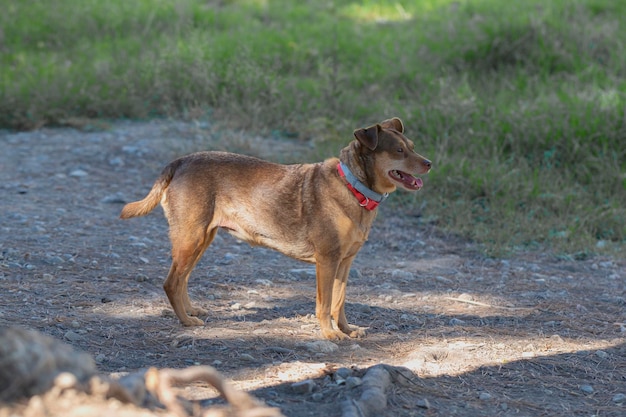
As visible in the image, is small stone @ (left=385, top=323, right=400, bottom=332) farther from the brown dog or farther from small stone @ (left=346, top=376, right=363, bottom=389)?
small stone @ (left=346, top=376, right=363, bottom=389)

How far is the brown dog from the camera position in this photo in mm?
5254

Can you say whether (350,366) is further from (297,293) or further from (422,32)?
(422,32)

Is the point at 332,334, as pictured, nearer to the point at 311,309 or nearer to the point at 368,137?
the point at 311,309

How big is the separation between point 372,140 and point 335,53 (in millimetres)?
7218

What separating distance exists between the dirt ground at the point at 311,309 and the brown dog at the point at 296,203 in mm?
404

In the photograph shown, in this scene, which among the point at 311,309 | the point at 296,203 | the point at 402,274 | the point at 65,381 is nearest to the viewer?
the point at 65,381

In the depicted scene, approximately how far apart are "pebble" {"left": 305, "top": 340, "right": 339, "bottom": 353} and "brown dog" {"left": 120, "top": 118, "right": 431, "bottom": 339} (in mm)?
178

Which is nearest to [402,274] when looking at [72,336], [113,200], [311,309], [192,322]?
[311,309]

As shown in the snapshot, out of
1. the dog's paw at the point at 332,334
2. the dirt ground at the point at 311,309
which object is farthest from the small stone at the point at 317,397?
the dog's paw at the point at 332,334

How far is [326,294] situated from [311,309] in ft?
2.21

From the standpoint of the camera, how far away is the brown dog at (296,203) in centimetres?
525

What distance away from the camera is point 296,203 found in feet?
→ 17.6

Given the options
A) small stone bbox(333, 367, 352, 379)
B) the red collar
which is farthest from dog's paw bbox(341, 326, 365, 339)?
small stone bbox(333, 367, 352, 379)

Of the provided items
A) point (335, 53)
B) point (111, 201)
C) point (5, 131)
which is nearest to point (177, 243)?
point (111, 201)
